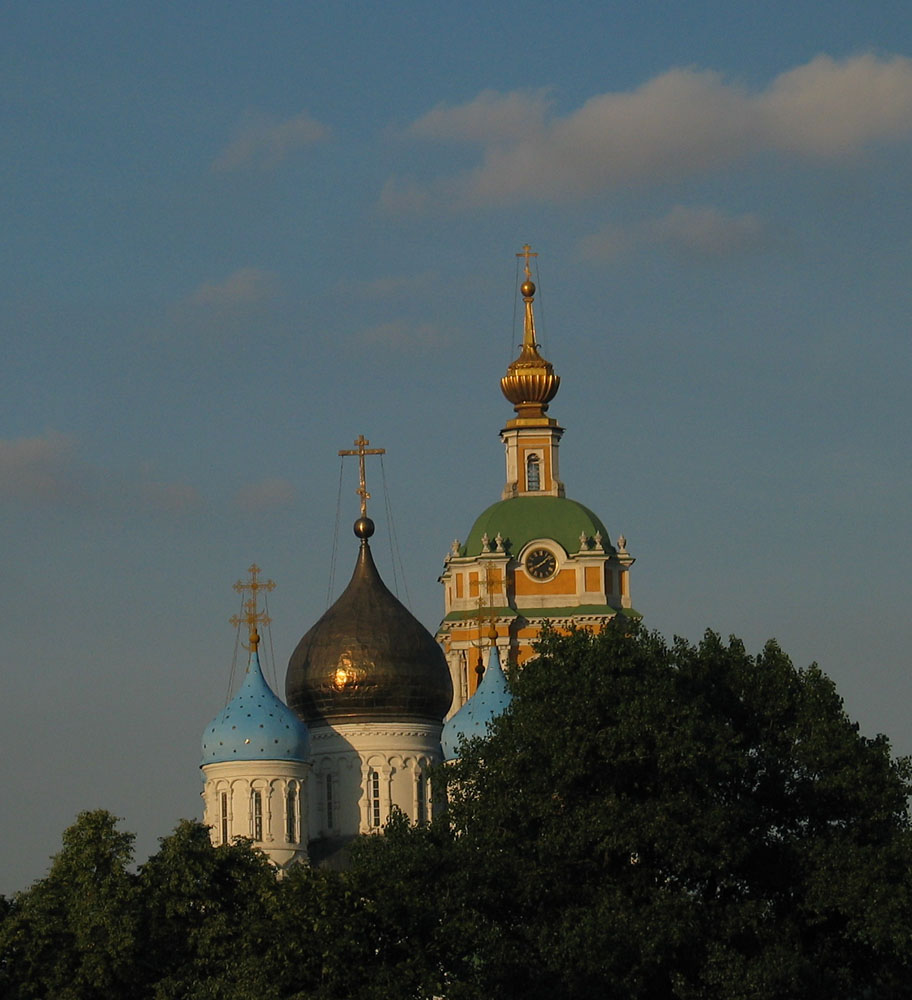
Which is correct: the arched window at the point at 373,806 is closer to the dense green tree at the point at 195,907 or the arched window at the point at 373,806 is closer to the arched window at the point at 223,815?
the arched window at the point at 223,815

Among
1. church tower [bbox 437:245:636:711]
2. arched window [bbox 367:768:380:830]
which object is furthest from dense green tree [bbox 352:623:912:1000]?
church tower [bbox 437:245:636:711]

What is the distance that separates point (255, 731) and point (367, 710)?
15.3 feet

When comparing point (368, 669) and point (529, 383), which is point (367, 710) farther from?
point (529, 383)

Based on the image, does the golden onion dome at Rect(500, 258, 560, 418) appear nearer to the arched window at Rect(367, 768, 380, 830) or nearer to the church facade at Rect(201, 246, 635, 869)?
the church facade at Rect(201, 246, 635, 869)

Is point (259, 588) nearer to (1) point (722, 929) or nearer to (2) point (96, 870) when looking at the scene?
(2) point (96, 870)

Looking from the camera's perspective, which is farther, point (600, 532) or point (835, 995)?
point (600, 532)

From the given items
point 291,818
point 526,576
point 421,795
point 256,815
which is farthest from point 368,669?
point 526,576

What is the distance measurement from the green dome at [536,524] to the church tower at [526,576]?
0.03 metres

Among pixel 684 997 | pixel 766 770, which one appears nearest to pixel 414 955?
pixel 684 997

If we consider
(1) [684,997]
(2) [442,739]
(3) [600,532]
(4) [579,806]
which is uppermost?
(3) [600,532]

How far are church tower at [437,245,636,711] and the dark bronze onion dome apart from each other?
10.5 metres

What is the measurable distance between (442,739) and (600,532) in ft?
53.8

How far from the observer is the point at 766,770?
48.9 meters

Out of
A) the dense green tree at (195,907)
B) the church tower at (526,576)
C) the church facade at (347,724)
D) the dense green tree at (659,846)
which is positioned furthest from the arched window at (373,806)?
the dense green tree at (659,846)
